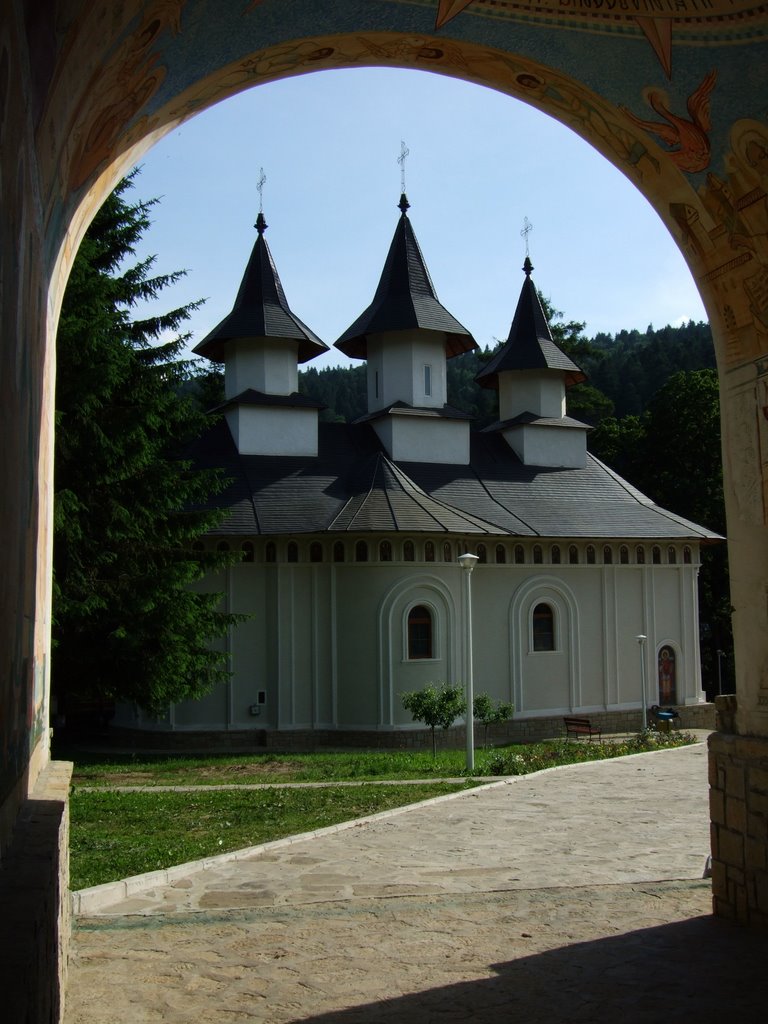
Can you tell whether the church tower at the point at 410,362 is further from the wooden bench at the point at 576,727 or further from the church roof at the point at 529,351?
the wooden bench at the point at 576,727

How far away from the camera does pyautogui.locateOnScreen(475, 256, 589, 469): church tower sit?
108ft

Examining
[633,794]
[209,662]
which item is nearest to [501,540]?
[209,662]

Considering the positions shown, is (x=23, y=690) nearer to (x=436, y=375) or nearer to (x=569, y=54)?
(x=569, y=54)

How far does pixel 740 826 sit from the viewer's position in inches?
285

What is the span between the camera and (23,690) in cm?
474

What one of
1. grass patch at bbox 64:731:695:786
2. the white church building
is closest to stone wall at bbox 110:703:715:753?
the white church building

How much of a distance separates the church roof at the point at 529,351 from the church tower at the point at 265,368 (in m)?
7.01

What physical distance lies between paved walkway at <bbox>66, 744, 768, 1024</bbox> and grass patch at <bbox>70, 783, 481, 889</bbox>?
65 cm

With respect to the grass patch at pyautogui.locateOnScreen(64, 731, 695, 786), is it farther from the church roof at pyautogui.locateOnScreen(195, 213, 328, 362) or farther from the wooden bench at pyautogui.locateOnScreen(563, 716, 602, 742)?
the church roof at pyautogui.locateOnScreen(195, 213, 328, 362)

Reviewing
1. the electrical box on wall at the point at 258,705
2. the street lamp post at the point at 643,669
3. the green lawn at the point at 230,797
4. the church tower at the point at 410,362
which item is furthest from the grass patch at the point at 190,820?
the church tower at the point at 410,362

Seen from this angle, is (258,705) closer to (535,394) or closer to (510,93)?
(535,394)

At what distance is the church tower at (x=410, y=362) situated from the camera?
99.7ft

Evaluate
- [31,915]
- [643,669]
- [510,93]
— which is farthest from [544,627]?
[31,915]

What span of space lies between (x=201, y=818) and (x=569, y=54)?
9.82m
